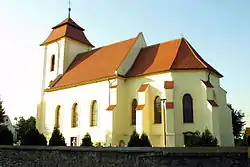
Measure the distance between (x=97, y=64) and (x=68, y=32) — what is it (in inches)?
269

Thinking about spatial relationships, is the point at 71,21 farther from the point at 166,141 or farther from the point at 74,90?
the point at 166,141

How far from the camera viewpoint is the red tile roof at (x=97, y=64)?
2697 centimetres

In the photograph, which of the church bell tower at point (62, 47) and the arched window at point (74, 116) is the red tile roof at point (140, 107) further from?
the church bell tower at point (62, 47)

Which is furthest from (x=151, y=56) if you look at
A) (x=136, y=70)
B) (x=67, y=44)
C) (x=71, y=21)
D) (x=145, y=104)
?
(x=71, y=21)

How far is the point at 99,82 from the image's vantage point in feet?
86.6

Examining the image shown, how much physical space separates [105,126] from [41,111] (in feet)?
32.9

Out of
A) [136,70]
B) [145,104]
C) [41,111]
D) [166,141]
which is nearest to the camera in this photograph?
[166,141]

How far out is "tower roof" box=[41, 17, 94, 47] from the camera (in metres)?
33.3

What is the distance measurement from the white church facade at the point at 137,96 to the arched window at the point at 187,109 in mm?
76

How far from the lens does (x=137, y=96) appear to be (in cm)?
2508

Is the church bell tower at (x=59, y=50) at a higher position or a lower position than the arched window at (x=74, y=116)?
higher

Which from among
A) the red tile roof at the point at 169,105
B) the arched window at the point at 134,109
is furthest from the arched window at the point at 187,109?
the arched window at the point at 134,109

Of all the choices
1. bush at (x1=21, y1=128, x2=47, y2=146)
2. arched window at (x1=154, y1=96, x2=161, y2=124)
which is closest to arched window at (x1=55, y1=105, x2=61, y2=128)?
arched window at (x1=154, y1=96, x2=161, y2=124)

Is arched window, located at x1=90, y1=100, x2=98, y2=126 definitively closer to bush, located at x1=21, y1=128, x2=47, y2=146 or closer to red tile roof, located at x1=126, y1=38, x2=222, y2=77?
red tile roof, located at x1=126, y1=38, x2=222, y2=77
